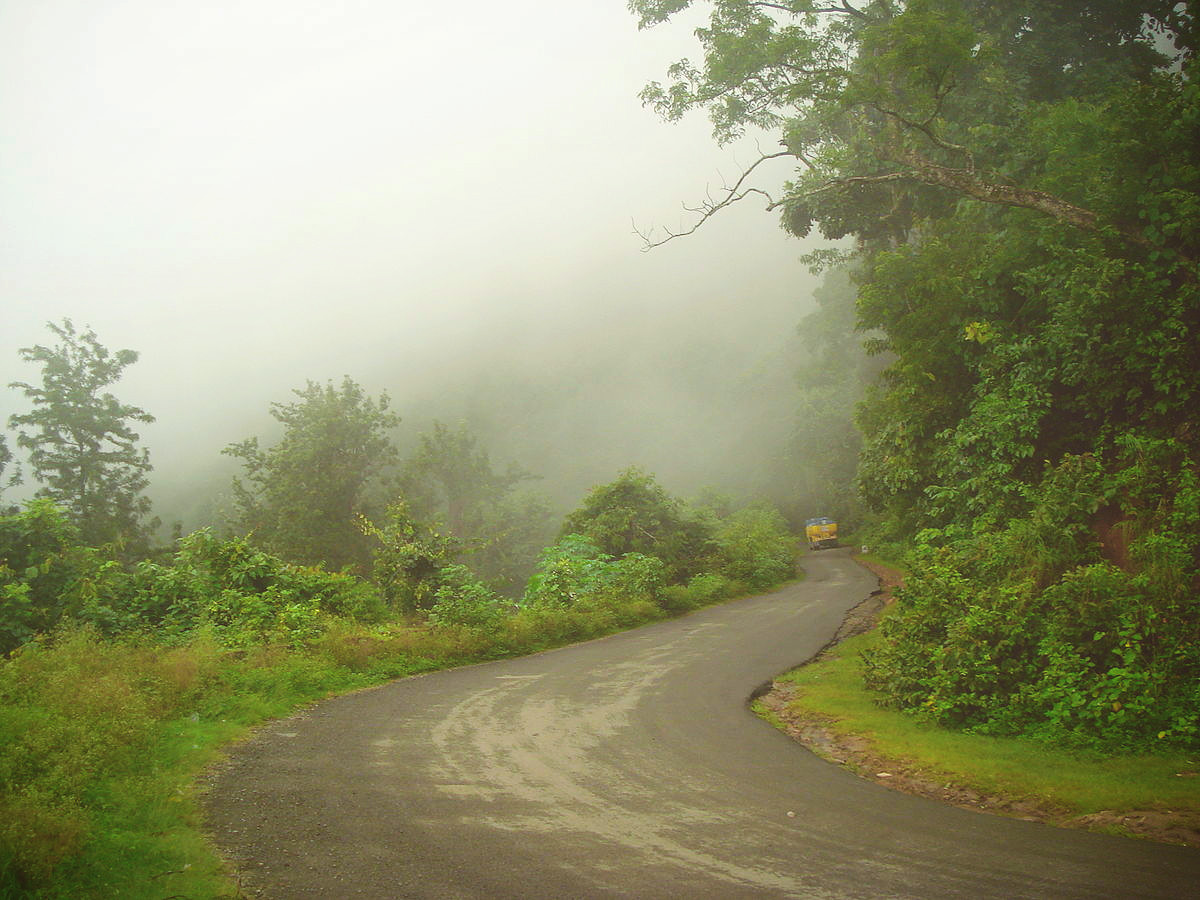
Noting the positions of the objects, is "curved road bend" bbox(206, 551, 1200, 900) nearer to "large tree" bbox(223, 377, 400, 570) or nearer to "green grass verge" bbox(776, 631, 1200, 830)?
"green grass verge" bbox(776, 631, 1200, 830)

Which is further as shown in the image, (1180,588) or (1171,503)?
(1171,503)

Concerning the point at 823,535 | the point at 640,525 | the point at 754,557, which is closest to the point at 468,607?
the point at 640,525

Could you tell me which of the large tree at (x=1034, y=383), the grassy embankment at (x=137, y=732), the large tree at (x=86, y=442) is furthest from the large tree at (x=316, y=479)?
the large tree at (x=1034, y=383)

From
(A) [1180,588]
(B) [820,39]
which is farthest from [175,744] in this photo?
(B) [820,39]

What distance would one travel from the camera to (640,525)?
25.2 meters

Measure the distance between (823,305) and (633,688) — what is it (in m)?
62.8

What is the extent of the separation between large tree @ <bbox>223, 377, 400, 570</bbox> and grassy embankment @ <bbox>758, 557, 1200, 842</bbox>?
3351cm

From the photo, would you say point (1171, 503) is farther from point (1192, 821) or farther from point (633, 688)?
point (633, 688)

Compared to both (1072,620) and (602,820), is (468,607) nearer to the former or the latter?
(602,820)

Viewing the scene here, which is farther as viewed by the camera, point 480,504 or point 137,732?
point 480,504

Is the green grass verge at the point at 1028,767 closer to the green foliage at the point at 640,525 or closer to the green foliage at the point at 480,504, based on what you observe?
the green foliage at the point at 640,525

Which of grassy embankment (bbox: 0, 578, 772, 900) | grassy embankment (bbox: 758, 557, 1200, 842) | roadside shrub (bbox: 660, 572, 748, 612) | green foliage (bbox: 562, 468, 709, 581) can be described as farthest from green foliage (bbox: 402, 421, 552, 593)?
→ grassy embankment (bbox: 758, 557, 1200, 842)

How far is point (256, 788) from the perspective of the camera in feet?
20.8

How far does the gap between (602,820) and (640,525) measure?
19.8m
